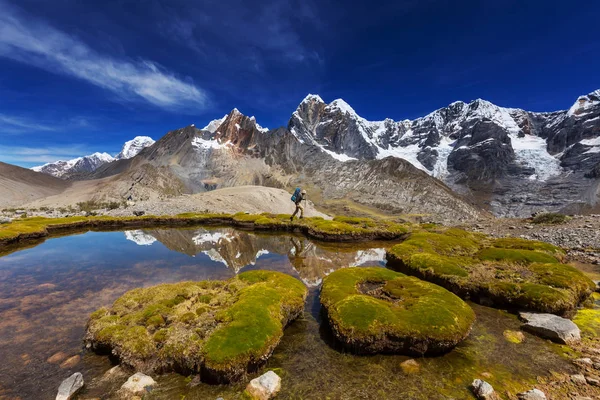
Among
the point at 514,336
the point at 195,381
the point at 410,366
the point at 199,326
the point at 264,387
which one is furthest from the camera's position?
the point at 514,336

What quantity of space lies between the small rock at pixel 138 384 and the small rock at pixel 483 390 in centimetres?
1148

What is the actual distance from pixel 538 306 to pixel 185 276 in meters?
24.0

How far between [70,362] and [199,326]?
5.19 metres

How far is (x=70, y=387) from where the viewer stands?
31.2 ft

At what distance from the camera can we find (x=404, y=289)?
1695 centimetres

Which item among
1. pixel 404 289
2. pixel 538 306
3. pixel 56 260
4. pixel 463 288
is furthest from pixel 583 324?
pixel 56 260

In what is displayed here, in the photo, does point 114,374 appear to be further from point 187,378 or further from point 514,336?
point 514,336

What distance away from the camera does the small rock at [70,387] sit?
30.3 ft

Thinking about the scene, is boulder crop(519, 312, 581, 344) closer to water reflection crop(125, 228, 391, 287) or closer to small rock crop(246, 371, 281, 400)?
water reflection crop(125, 228, 391, 287)

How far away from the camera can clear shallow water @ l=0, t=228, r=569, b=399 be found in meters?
10.1

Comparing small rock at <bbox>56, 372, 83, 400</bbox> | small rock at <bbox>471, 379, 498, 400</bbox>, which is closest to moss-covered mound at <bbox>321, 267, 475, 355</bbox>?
small rock at <bbox>471, 379, 498, 400</bbox>

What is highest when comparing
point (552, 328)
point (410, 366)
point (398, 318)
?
point (398, 318)

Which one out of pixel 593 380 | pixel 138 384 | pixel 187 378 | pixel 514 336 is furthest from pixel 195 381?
pixel 514 336

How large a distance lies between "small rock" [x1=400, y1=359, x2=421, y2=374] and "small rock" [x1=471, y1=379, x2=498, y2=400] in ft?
6.67
